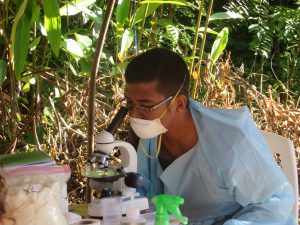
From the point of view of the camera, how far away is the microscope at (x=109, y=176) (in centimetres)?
156

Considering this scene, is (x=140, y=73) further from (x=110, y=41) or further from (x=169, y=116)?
(x=110, y=41)

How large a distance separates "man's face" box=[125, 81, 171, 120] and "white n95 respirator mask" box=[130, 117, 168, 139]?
2cm

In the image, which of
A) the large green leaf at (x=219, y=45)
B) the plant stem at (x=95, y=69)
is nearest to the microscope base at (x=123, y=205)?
the plant stem at (x=95, y=69)

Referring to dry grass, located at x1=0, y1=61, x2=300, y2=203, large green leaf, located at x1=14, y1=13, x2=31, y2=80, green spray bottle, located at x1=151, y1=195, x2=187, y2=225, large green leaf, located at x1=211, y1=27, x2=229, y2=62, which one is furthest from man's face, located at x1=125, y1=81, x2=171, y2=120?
large green leaf, located at x1=211, y1=27, x2=229, y2=62

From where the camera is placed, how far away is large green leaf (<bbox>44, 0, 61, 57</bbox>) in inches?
82.7

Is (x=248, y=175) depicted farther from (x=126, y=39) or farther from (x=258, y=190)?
(x=126, y=39)

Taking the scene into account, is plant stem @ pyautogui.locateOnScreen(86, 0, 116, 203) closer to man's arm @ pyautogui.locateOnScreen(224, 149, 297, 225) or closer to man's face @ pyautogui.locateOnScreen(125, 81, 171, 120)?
man's face @ pyautogui.locateOnScreen(125, 81, 171, 120)

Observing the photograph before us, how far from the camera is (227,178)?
1735 mm

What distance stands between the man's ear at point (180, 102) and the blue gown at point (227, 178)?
6 centimetres

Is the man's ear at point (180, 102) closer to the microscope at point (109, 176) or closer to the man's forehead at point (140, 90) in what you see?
the man's forehead at point (140, 90)

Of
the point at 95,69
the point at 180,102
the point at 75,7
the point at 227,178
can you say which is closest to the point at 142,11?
the point at 75,7

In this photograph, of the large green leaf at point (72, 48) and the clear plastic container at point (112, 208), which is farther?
the large green leaf at point (72, 48)

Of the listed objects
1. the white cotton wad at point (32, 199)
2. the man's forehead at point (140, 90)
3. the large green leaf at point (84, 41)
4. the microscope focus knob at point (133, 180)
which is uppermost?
the large green leaf at point (84, 41)

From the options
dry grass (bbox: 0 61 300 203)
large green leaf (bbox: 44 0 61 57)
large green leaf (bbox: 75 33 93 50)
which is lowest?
dry grass (bbox: 0 61 300 203)
